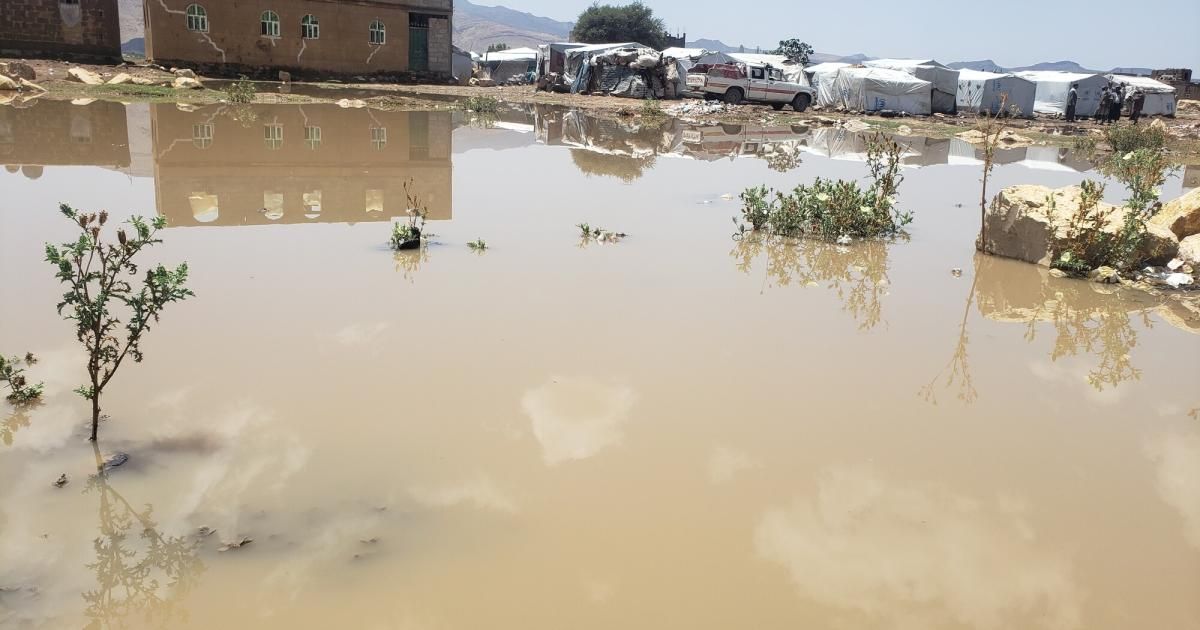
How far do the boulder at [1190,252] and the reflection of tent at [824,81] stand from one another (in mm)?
28209

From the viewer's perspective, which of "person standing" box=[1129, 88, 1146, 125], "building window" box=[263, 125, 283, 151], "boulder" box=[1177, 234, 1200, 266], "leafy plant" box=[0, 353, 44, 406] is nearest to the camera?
"leafy plant" box=[0, 353, 44, 406]

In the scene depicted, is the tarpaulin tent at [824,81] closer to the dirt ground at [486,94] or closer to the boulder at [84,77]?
the dirt ground at [486,94]

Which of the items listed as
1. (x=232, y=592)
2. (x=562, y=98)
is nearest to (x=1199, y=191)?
(x=232, y=592)

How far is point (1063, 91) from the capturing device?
35.7 metres

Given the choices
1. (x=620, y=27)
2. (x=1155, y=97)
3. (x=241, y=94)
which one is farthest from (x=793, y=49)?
(x=241, y=94)

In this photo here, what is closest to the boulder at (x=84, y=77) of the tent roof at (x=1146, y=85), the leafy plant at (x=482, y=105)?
the leafy plant at (x=482, y=105)

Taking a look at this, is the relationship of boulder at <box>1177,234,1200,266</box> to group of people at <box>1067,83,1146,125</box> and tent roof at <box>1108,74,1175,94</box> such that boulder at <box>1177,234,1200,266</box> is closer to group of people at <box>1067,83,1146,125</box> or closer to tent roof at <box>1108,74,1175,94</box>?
group of people at <box>1067,83,1146,125</box>

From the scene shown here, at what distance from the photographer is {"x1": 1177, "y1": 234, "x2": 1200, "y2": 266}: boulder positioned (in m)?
7.83

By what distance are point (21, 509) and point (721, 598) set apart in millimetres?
2787

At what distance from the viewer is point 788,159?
16.5m

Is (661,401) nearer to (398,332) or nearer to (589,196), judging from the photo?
(398,332)

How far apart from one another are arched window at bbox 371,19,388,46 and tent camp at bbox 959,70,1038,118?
24961 mm

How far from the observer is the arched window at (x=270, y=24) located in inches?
1143

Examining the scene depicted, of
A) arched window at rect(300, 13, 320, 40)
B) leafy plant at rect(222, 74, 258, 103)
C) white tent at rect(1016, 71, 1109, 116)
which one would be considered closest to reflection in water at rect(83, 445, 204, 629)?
leafy plant at rect(222, 74, 258, 103)
